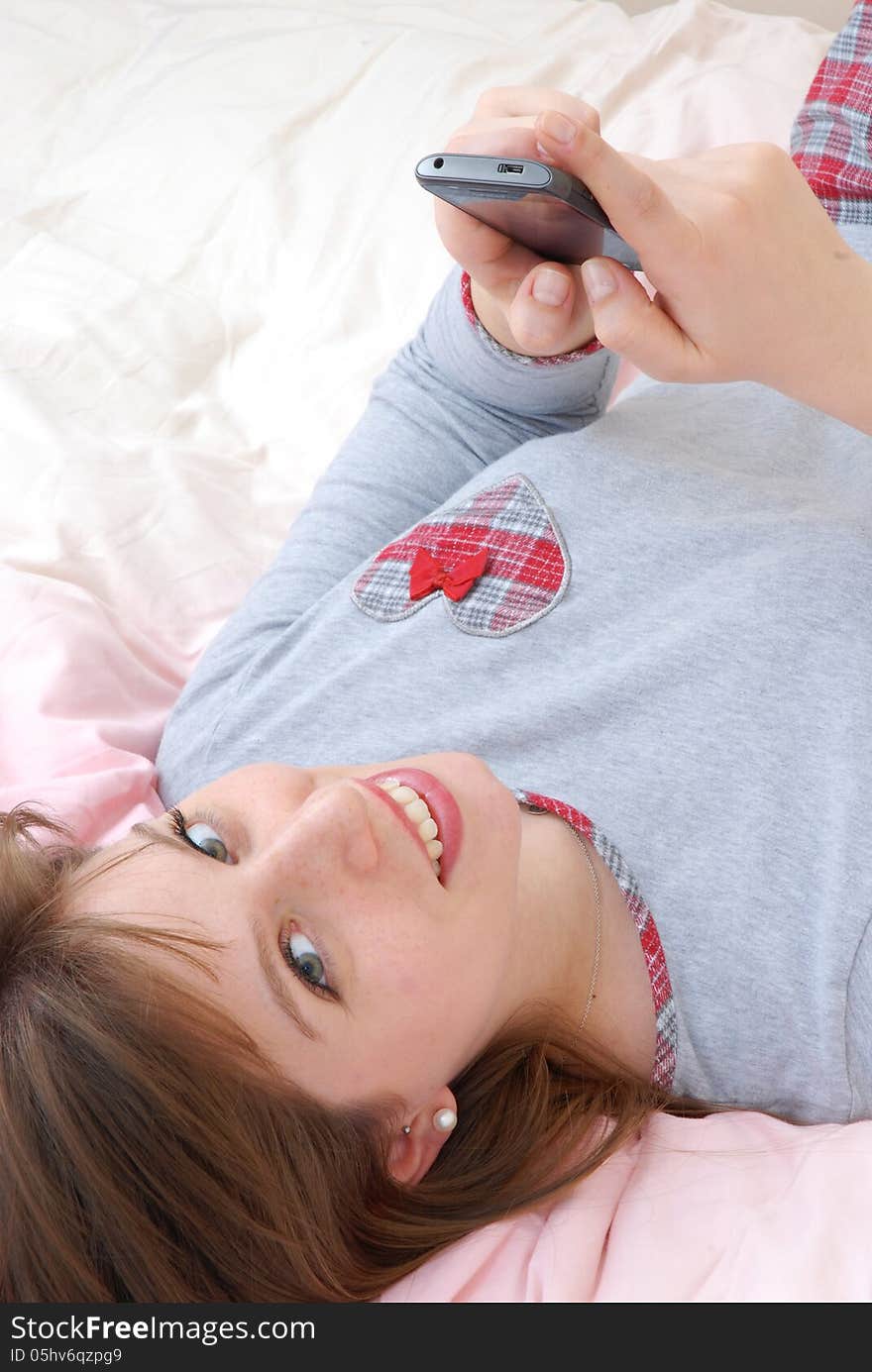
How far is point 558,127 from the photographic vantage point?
0.73 metres

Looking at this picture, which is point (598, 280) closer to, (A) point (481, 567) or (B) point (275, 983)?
(A) point (481, 567)

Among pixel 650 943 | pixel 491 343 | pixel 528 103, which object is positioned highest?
pixel 528 103

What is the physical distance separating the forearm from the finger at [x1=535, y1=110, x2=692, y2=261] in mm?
155

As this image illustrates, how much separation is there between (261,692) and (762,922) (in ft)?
1.56

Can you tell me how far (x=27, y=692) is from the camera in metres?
1.17

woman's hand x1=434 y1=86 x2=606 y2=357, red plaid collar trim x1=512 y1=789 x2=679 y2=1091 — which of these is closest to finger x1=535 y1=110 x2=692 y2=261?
woman's hand x1=434 y1=86 x2=606 y2=357

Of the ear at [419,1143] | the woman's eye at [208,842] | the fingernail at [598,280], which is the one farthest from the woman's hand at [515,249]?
the ear at [419,1143]

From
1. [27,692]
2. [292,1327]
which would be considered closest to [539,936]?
[292,1327]

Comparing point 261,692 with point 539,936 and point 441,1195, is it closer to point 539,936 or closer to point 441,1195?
point 539,936

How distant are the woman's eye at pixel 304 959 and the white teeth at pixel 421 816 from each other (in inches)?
4.0

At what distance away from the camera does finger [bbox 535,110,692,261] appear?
0.74 meters

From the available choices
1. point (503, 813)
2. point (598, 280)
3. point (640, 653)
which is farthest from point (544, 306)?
point (503, 813)

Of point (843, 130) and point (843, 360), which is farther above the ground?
point (843, 130)

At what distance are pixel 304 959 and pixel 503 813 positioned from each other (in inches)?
6.8
